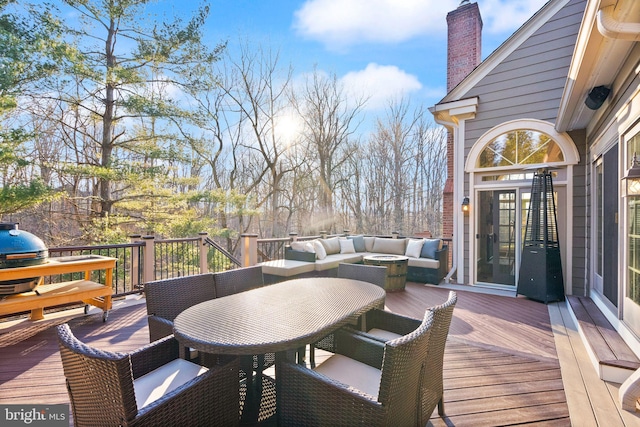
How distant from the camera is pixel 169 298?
7.53 ft

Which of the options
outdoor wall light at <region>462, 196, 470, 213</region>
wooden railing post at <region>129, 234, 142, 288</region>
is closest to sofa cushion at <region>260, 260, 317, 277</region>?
wooden railing post at <region>129, 234, 142, 288</region>

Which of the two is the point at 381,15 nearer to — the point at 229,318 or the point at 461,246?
the point at 461,246

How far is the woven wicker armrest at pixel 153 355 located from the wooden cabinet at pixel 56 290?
2433mm

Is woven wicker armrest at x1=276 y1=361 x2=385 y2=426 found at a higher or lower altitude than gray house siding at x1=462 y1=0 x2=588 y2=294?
lower

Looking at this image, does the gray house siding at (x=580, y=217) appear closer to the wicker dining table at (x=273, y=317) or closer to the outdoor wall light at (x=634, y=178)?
the outdoor wall light at (x=634, y=178)

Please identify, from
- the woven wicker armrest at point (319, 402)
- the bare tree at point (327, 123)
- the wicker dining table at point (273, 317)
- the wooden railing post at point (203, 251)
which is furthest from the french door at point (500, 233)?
the bare tree at point (327, 123)

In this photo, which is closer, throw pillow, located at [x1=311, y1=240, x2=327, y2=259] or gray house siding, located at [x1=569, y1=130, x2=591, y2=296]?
gray house siding, located at [x1=569, y1=130, x2=591, y2=296]

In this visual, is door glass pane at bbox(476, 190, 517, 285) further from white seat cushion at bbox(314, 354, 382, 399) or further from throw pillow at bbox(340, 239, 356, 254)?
white seat cushion at bbox(314, 354, 382, 399)

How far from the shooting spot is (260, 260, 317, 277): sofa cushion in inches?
215

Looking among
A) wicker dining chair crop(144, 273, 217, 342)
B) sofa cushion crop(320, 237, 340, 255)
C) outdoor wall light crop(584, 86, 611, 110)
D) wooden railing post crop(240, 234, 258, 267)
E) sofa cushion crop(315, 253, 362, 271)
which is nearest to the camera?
wicker dining chair crop(144, 273, 217, 342)

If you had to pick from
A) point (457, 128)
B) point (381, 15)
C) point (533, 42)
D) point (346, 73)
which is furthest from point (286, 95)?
point (533, 42)

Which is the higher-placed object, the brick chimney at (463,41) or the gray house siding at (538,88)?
the brick chimney at (463,41)

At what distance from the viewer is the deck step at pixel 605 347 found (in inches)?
94.7

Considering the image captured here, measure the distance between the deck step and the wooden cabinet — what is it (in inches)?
198
